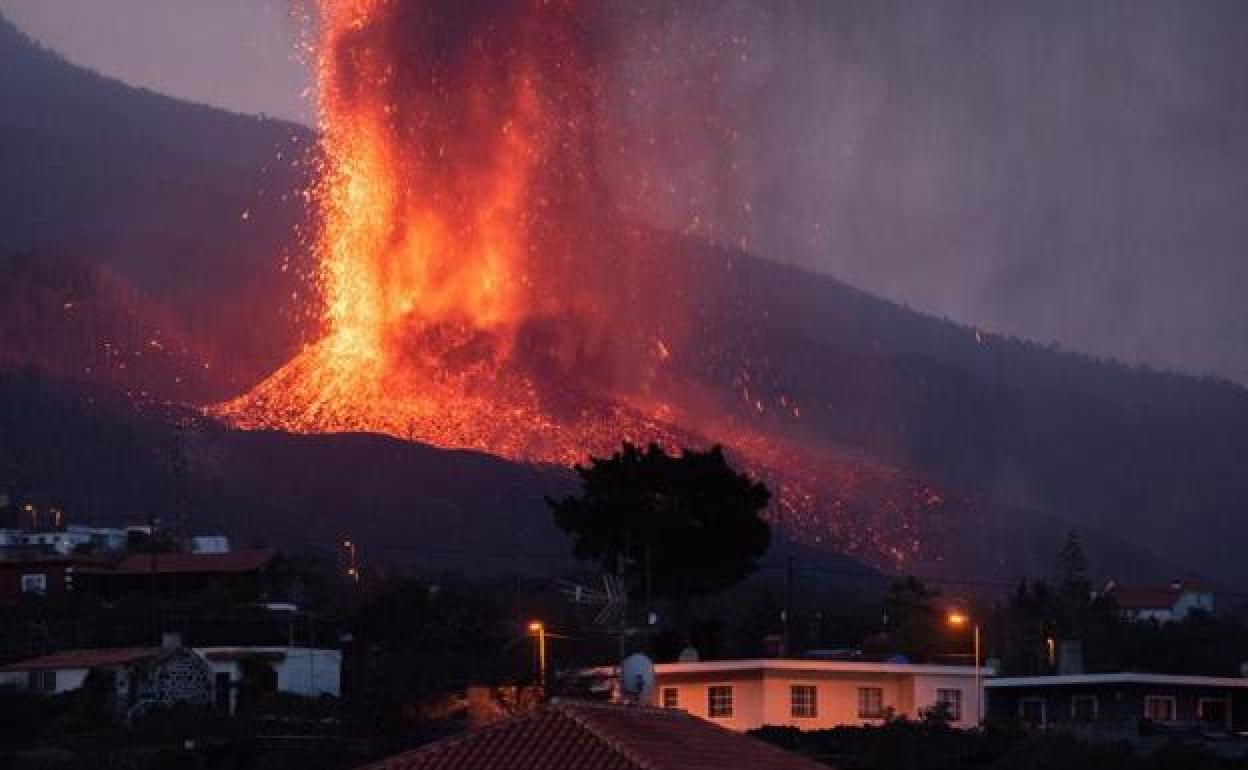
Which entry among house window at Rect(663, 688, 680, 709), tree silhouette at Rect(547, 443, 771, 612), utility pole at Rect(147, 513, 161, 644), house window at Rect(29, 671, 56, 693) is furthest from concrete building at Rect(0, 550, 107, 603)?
house window at Rect(663, 688, 680, 709)

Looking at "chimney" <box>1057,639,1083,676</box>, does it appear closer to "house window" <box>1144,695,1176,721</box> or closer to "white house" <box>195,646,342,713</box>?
"house window" <box>1144,695,1176,721</box>

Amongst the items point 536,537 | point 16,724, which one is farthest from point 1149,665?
point 536,537

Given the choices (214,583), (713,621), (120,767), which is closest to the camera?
(120,767)

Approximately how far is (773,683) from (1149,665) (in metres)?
31.7

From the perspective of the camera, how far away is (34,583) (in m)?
122

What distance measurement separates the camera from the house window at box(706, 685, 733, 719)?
2987 inches

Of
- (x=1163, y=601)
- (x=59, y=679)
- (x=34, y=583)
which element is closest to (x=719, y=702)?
(x=59, y=679)

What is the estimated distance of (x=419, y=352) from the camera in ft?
599

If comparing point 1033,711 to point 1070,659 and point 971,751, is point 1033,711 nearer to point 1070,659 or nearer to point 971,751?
point 1070,659

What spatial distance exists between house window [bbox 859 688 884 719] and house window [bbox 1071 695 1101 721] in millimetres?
5178

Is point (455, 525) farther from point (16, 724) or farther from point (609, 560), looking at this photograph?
point (16, 724)

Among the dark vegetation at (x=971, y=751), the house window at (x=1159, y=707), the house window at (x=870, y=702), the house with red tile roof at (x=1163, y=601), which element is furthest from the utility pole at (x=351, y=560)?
the dark vegetation at (x=971, y=751)

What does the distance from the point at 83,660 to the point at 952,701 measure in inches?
1108

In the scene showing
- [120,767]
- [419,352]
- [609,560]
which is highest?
[419,352]
